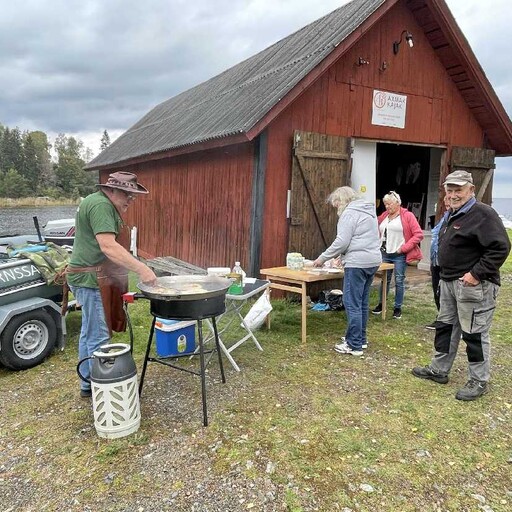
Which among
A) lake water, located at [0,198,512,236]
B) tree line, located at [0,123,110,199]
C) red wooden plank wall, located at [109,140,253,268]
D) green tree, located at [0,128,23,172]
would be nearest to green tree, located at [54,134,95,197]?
tree line, located at [0,123,110,199]

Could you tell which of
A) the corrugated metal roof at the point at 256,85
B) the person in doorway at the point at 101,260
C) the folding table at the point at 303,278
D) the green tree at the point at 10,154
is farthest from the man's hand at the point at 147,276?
the green tree at the point at 10,154

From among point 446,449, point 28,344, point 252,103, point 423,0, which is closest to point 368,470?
point 446,449

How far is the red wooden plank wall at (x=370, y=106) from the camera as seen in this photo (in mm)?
6695

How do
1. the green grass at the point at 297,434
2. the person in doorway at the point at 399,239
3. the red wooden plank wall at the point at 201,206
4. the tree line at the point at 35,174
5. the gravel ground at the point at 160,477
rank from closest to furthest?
the gravel ground at the point at 160,477
the green grass at the point at 297,434
the person in doorway at the point at 399,239
the red wooden plank wall at the point at 201,206
the tree line at the point at 35,174

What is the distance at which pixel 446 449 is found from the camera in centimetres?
303

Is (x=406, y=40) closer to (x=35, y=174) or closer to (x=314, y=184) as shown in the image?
(x=314, y=184)

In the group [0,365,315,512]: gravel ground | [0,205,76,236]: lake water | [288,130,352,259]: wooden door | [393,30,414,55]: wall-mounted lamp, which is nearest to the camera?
[0,365,315,512]: gravel ground

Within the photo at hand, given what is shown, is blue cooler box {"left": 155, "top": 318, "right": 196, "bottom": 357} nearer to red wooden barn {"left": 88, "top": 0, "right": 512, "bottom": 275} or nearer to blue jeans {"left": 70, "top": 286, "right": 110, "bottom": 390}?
blue jeans {"left": 70, "top": 286, "right": 110, "bottom": 390}

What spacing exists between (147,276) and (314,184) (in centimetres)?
407

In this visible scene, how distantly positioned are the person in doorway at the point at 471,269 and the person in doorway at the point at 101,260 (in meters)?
2.45

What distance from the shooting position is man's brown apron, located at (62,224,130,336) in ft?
11.5

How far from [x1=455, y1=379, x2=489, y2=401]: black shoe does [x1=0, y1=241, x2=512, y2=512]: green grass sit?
66 mm

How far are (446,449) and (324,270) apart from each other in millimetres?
2719

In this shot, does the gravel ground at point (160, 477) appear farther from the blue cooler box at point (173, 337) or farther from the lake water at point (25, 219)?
the lake water at point (25, 219)
